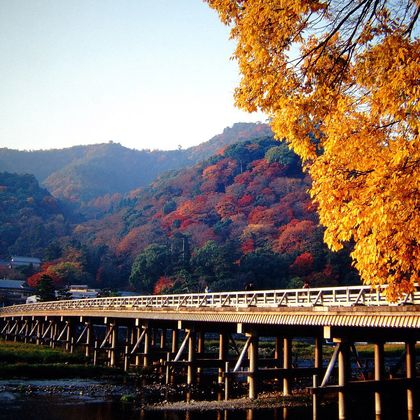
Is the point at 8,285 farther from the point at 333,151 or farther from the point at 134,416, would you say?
→ the point at 333,151

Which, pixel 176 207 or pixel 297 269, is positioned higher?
pixel 176 207

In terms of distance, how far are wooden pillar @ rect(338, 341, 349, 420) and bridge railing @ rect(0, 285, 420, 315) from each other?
1572 mm

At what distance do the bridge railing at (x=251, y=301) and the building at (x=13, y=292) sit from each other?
18.8 m

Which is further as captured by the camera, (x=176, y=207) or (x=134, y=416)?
(x=176, y=207)

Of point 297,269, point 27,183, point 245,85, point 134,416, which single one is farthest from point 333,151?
point 27,183

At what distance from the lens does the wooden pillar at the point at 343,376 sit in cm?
1589

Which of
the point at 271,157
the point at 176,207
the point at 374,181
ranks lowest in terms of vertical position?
the point at 374,181

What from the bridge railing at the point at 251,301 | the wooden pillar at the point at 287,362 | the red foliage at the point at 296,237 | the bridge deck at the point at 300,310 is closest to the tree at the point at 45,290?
the bridge railing at the point at 251,301

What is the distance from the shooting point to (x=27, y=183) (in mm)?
126438

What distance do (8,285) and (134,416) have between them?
6674 centimetres

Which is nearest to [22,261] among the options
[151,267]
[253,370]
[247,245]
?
[151,267]

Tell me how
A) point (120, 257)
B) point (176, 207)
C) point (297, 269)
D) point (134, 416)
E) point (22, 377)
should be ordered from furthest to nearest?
point (176, 207), point (120, 257), point (297, 269), point (22, 377), point (134, 416)

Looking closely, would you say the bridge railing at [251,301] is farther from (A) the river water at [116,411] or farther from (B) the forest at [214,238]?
A: (B) the forest at [214,238]

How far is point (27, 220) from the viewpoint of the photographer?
108 m
